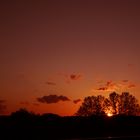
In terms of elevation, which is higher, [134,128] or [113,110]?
[113,110]

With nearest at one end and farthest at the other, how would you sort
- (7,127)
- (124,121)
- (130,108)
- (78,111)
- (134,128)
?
1. (7,127)
2. (134,128)
3. (124,121)
4. (130,108)
5. (78,111)

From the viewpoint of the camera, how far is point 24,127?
5775 centimetres

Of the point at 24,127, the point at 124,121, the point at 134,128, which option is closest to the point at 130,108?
the point at 124,121

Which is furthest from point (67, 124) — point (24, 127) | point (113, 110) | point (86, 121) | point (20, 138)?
point (113, 110)

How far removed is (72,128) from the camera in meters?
62.7

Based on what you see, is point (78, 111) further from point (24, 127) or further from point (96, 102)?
point (24, 127)

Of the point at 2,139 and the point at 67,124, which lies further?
the point at 67,124

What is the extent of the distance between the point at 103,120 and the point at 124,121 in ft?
14.8

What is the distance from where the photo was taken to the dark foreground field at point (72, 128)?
170 feet

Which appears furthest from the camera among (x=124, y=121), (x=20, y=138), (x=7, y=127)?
(x=124, y=121)

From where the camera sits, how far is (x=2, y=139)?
4575 centimetres

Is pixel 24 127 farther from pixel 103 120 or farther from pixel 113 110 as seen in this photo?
pixel 113 110

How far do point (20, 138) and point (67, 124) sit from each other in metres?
18.2

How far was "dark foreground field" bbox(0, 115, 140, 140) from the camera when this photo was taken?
5187cm
